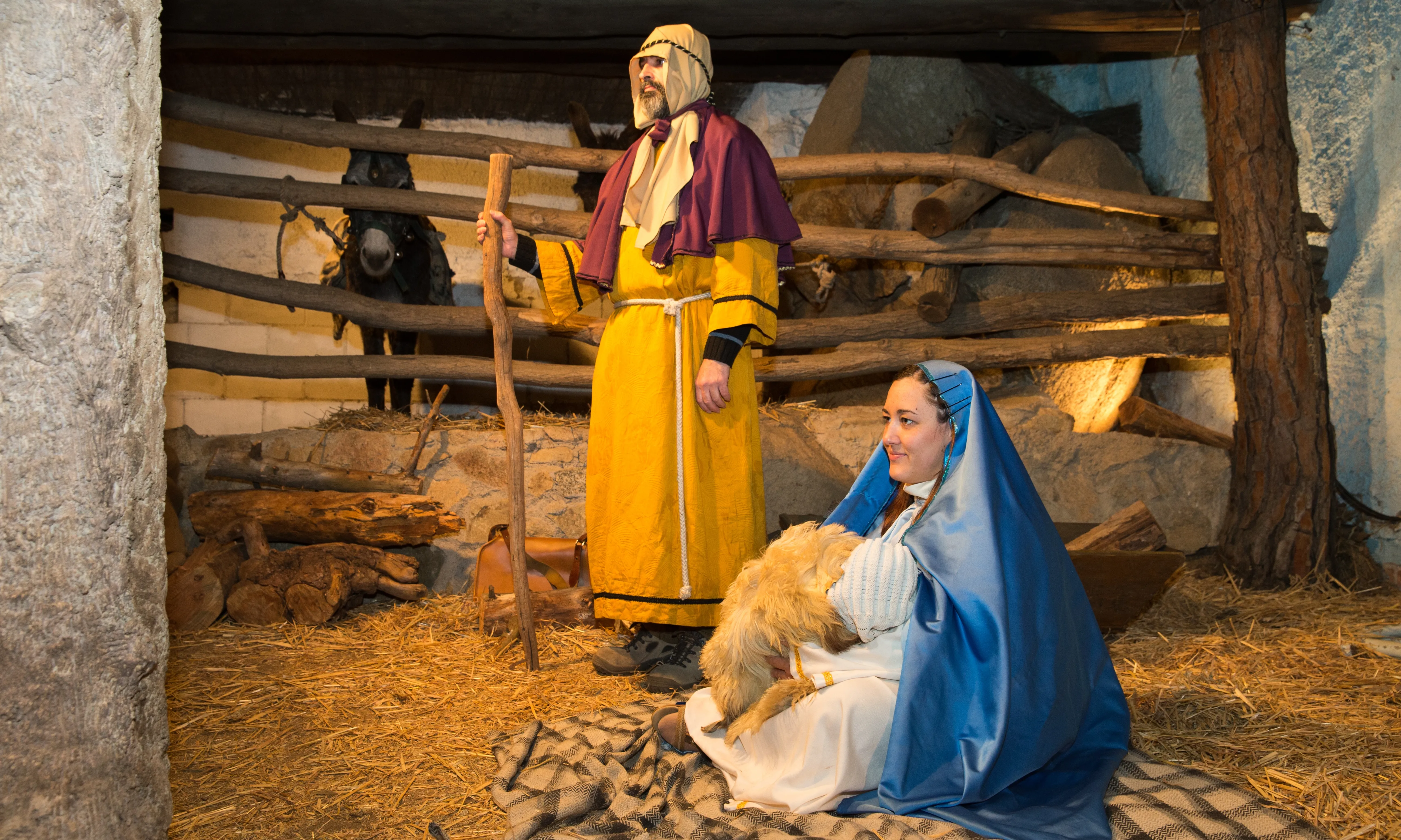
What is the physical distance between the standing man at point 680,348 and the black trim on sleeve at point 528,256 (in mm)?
157

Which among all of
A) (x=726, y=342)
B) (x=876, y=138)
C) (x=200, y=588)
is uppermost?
(x=876, y=138)

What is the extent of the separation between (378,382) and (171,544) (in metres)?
1.94

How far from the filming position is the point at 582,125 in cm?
611

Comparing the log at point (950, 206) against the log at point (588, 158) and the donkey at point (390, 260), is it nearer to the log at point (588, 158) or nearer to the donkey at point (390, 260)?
the log at point (588, 158)

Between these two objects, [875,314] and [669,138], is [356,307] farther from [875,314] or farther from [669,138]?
[875,314]

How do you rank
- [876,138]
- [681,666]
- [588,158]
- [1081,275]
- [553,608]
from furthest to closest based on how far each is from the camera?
[1081,275], [876,138], [588,158], [553,608], [681,666]

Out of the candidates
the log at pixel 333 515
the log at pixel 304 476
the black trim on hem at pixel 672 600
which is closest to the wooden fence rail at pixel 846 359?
the log at pixel 304 476

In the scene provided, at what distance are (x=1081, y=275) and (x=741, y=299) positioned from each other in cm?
363

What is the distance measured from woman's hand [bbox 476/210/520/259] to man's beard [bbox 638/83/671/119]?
2.06ft

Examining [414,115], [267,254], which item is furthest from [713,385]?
[267,254]

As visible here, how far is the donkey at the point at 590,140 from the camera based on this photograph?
6082 millimetres

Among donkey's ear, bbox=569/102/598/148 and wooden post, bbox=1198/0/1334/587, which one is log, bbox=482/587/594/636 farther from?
donkey's ear, bbox=569/102/598/148

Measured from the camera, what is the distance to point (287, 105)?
6590mm

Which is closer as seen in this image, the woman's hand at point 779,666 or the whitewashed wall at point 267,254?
the woman's hand at point 779,666
